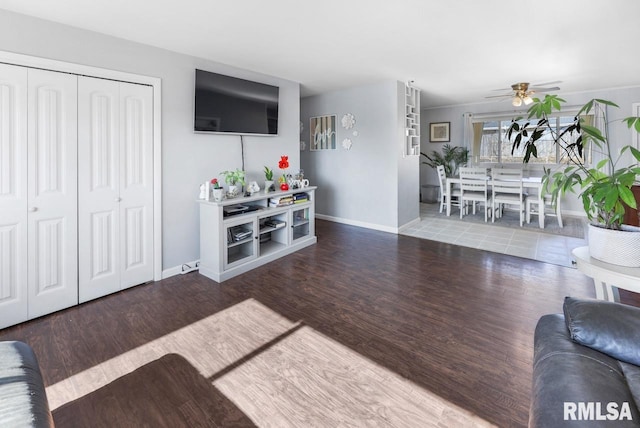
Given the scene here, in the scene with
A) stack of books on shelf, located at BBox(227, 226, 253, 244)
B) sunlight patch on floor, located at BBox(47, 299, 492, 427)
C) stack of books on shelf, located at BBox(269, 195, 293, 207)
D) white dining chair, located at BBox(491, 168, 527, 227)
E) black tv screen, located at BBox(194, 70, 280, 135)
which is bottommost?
sunlight patch on floor, located at BBox(47, 299, 492, 427)

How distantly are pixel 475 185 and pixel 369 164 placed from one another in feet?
6.79

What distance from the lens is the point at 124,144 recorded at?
9.71 feet

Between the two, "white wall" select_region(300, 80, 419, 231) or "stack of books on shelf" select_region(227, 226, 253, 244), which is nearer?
"stack of books on shelf" select_region(227, 226, 253, 244)

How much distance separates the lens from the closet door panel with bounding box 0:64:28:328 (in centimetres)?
233

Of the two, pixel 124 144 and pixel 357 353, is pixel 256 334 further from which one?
pixel 124 144

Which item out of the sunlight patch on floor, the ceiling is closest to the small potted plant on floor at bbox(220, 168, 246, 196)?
the ceiling

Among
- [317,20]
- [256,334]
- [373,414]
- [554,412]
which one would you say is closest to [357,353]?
[373,414]

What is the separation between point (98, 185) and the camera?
111 inches

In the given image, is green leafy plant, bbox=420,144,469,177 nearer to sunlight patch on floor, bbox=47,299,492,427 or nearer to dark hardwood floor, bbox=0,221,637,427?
dark hardwood floor, bbox=0,221,637,427

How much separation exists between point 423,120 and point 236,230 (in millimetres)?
6295

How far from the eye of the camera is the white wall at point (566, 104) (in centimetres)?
553

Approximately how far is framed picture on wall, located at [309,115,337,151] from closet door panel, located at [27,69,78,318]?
12.6ft

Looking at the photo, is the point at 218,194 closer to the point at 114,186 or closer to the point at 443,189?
the point at 114,186

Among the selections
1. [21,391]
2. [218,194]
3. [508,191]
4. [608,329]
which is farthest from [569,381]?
[508,191]
